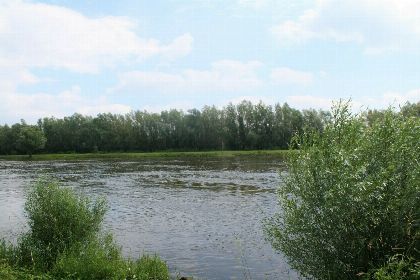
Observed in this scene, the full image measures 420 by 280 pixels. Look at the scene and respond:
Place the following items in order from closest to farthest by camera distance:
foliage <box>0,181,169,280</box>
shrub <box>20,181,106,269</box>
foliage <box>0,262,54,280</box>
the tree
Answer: foliage <box>0,262,54,280</box> → foliage <box>0,181,169,280</box> → shrub <box>20,181,106,269</box> → the tree

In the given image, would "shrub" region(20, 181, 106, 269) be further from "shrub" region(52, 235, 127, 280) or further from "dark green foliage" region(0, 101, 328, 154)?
"dark green foliage" region(0, 101, 328, 154)

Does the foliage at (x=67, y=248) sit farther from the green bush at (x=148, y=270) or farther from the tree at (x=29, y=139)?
the tree at (x=29, y=139)

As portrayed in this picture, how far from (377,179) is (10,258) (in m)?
16.8

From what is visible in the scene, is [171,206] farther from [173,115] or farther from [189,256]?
[173,115]

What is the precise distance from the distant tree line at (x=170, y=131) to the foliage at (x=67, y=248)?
132 metres

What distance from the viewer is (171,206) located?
4278 centimetres

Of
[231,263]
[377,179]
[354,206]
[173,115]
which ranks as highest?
[173,115]

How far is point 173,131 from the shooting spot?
171 m

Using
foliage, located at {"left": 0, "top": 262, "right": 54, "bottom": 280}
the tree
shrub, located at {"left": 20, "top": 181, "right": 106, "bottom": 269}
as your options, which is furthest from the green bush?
the tree

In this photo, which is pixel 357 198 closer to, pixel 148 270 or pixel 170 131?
pixel 148 270

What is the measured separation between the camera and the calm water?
935 inches

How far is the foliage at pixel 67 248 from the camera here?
18391 mm

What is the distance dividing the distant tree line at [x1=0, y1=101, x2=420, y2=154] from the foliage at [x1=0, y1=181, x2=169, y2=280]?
432ft

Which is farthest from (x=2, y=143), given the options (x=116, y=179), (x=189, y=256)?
(x=189, y=256)
